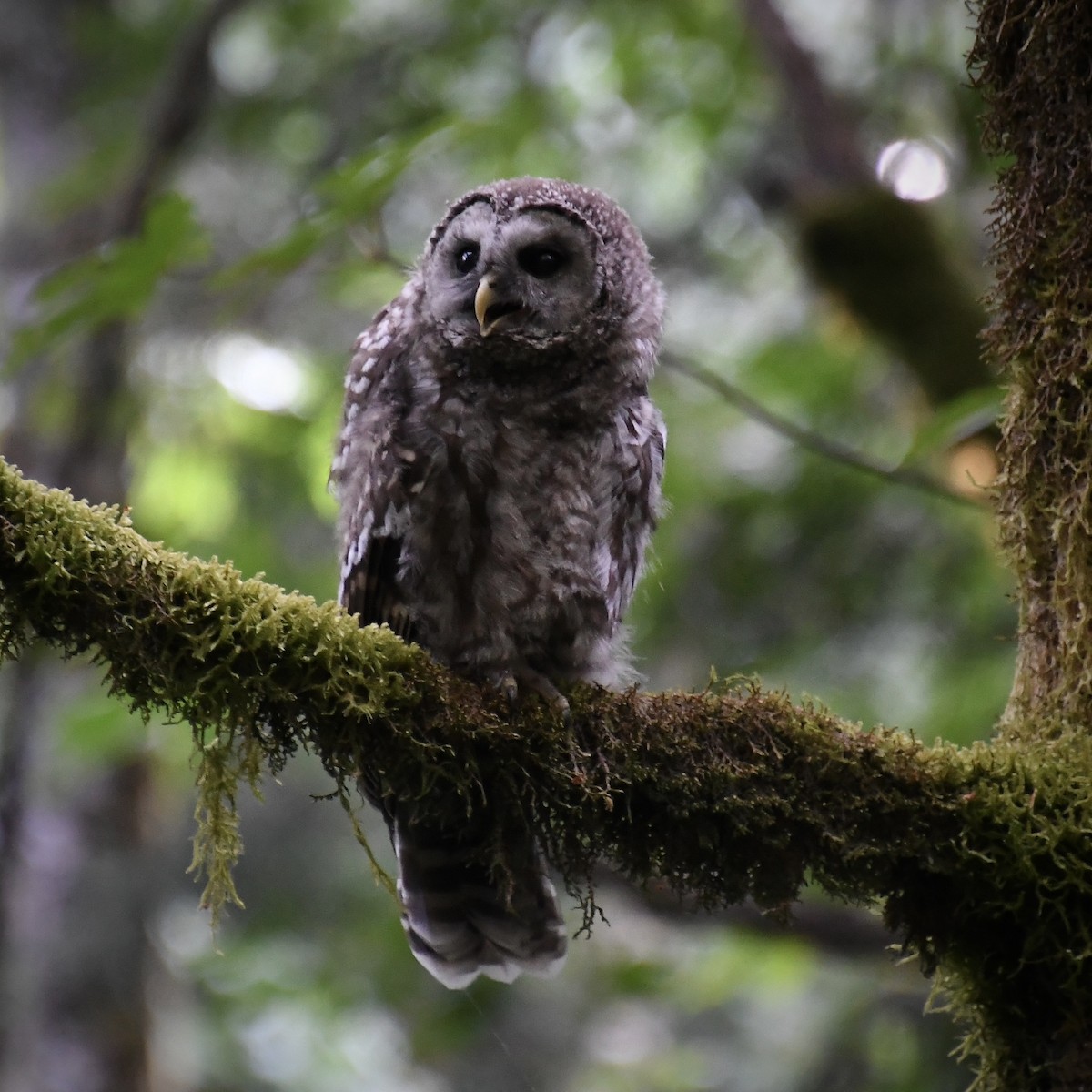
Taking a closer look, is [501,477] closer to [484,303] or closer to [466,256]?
[484,303]

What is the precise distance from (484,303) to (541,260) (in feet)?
0.85

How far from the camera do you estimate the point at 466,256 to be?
2.91m

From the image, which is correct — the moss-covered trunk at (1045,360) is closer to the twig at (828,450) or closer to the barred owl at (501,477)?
the twig at (828,450)

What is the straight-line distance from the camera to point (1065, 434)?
2.16m

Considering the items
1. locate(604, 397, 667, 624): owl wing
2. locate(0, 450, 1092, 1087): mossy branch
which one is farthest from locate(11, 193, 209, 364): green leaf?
locate(604, 397, 667, 624): owl wing

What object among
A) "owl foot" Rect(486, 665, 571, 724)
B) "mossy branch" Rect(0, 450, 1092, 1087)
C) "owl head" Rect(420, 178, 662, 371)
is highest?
"owl head" Rect(420, 178, 662, 371)

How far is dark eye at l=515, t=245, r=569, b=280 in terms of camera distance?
2.87 m

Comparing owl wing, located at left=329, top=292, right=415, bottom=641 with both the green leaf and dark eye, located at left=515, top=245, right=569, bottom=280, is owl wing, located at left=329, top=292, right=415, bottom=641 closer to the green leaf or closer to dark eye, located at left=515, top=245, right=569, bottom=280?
dark eye, located at left=515, top=245, right=569, bottom=280

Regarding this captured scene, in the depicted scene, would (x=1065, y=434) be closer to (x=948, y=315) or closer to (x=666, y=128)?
(x=948, y=315)

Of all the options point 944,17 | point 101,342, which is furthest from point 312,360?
point 944,17

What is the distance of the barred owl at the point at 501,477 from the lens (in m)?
2.57

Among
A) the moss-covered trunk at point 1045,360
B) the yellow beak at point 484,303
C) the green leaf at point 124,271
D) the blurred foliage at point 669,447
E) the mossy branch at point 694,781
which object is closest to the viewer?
the mossy branch at point 694,781

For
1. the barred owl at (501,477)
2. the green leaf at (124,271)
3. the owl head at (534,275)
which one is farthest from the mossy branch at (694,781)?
the owl head at (534,275)

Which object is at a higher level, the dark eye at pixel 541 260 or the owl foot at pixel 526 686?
the dark eye at pixel 541 260
